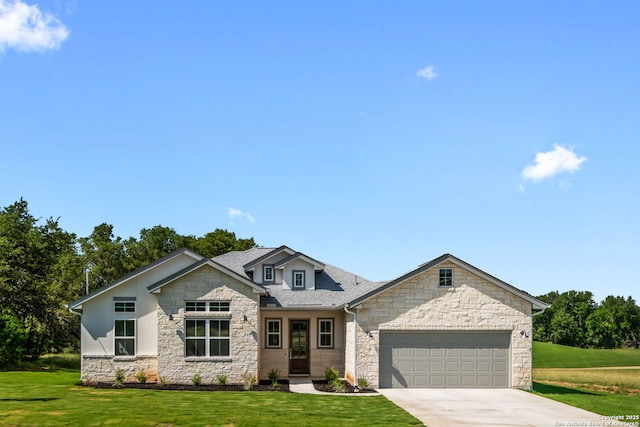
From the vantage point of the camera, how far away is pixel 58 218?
45406 millimetres

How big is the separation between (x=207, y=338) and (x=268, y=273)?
562 cm

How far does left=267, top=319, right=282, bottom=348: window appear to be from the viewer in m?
26.7

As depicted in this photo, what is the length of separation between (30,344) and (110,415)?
22.5m

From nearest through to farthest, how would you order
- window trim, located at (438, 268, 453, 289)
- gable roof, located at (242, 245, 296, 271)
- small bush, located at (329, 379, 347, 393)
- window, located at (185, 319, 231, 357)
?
1. small bush, located at (329, 379, 347, 393)
2. window trim, located at (438, 268, 453, 289)
3. window, located at (185, 319, 231, 357)
4. gable roof, located at (242, 245, 296, 271)

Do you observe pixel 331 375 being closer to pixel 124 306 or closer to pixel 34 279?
pixel 124 306

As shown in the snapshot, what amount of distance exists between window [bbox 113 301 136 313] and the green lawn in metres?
38.4

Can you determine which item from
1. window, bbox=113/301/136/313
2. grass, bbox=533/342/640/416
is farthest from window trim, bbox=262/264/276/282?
grass, bbox=533/342/640/416

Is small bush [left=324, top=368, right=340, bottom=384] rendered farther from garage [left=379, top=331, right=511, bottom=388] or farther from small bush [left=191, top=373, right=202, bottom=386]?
small bush [left=191, top=373, right=202, bottom=386]

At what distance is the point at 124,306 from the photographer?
24953 millimetres

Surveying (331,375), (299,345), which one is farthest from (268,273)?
(331,375)

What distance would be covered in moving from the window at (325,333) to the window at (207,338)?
415 cm

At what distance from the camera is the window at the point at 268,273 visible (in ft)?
94.8

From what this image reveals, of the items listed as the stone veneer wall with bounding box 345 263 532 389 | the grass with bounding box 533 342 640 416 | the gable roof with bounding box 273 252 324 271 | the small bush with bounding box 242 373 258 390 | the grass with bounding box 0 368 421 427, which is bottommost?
the grass with bounding box 533 342 640 416

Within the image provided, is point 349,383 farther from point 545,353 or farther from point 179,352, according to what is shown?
point 545,353
